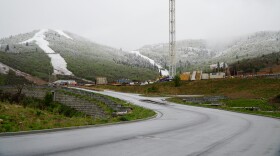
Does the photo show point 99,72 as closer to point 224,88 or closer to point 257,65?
point 257,65

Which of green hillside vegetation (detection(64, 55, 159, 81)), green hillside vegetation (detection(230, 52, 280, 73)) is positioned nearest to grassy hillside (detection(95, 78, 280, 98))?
green hillside vegetation (detection(230, 52, 280, 73))

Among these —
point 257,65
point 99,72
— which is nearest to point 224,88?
point 257,65

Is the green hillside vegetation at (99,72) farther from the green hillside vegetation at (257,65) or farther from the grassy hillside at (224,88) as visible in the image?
the grassy hillside at (224,88)

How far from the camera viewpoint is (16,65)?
385 ft


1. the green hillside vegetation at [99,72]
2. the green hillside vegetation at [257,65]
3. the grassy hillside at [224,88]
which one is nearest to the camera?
the grassy hillside at [224,88]

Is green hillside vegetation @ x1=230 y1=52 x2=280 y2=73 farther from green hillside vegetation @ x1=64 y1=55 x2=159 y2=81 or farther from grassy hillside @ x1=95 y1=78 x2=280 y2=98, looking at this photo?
green hillside vegetation @ x1=64 y1=55 x2=159 y2=81

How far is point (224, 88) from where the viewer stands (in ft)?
212

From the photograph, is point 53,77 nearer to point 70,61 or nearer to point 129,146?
point 70,61

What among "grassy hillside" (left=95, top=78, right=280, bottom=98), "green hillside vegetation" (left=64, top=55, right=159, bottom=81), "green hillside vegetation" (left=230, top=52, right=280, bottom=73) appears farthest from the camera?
"green hillside vegetation" (left=64, top=55, right=159, bottom=81)

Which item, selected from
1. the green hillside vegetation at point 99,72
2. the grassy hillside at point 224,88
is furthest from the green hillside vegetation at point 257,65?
the green hillside vegetation at point 99,72

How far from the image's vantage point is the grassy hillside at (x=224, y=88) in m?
55.7

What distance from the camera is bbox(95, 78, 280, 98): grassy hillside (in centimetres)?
5572

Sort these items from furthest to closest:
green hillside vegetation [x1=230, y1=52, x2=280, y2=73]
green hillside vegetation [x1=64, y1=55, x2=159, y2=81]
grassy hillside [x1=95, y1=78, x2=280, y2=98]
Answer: green hillside vegetation [x1=64, y1=55, x2=159, y2=81] → green hillside vegetation [x1=230, y1=52, x2=280, y2=73] → grassy hillside [x1=95, y1=78, x2=280, y2=98]

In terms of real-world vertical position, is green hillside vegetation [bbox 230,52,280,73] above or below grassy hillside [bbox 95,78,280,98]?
above
